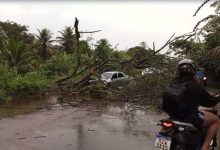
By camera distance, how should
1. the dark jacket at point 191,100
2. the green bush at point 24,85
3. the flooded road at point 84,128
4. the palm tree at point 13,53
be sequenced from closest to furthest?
the dark jacket at point 191,100 < the flooded road at point 84,128 < the green bush at point 24,85 < the palm tree at point 13,53

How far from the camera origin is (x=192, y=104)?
5543mm

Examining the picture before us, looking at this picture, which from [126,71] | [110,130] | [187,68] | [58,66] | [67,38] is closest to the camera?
[187,68]

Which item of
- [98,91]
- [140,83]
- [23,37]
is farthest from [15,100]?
[23,37]

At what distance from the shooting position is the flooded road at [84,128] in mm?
9602

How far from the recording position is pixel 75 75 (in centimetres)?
1759

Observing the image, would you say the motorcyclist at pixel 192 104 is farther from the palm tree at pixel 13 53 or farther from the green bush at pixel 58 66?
the palm tree at pixel 13 53

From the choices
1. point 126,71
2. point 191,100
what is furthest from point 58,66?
point 191,100

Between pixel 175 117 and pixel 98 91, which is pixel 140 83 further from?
pixel 175 117

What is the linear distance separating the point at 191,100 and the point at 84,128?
683cm

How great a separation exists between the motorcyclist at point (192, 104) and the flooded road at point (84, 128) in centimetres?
345

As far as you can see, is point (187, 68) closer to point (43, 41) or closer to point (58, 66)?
point (58, 66)

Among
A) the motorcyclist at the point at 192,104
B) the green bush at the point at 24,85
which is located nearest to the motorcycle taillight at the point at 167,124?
the motorcyclist at the point at 192,104

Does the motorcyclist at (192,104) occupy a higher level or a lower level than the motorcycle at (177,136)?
higher

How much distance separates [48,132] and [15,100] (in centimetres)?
934
